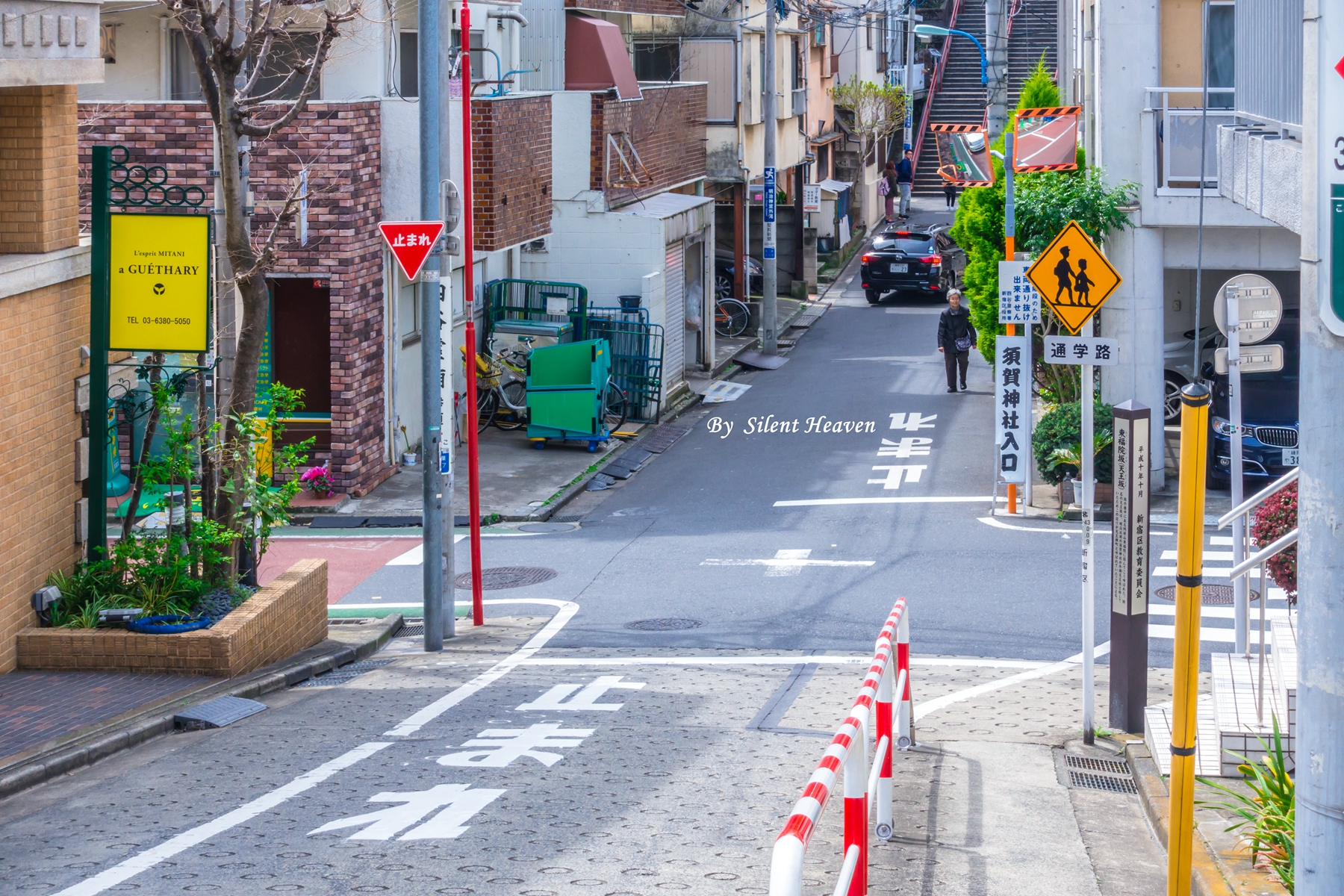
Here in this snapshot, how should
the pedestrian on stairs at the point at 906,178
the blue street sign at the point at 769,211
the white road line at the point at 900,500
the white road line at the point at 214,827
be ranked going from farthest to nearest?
the pedestrian on stairs at the point at 906,178 → the blue street sign at the point at 769,211 → the white road line at the point at 900,500 → the white road line at the point at 214,827

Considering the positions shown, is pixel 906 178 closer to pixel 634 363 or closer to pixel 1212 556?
pixel 634 363

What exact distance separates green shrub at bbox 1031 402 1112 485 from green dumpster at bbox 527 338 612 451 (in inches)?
278

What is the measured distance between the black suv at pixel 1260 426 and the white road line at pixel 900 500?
113 inches

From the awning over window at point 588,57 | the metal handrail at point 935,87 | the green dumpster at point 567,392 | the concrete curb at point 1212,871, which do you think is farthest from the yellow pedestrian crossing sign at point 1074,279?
the metal handrail at point 935,87

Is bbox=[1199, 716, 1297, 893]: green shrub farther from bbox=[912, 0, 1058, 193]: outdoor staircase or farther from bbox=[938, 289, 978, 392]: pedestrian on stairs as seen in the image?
bbox=[912, 0, 1058, 193]: outdoor staircase

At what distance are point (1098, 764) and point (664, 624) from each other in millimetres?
5555

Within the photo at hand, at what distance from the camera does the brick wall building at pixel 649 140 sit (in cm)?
2670

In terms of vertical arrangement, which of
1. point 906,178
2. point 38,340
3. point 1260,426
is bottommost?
point 1260,426

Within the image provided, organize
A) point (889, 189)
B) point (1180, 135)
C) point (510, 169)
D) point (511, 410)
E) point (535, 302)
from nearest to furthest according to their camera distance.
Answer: point (1180, 135), point (510, 169), point (511, 410), point (535, 302), point (889, 189)

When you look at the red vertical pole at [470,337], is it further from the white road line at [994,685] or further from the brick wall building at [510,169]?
the brick wall building at [510,169]

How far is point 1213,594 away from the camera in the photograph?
1513 centimetres

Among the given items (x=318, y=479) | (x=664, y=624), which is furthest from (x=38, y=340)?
(x=318, y=479)

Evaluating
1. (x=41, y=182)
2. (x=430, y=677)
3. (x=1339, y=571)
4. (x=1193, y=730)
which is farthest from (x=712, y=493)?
(x=1339, y=571)

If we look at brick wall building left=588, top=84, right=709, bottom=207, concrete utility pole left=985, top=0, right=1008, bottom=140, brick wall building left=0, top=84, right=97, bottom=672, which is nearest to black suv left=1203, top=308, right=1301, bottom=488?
concrete utility pole left=985, top=0, right=1008, bottom=140
